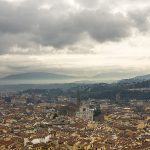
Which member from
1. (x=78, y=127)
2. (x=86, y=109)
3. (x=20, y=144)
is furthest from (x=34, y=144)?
(x=86, y=109)

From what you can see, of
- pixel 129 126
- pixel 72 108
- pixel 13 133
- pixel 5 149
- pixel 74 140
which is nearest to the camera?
pixel 5 149

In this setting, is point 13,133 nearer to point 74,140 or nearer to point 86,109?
point 74,140

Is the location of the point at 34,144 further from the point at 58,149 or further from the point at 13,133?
the point at 13,133

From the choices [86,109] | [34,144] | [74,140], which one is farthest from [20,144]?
[86,109]

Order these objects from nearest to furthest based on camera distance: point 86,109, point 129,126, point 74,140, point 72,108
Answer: point 74,140 → point 129,126 → point 86,109 → point 72,108

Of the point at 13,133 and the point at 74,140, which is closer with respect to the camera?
the point at 74,140

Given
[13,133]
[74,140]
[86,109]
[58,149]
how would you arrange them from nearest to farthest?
[58,149] < [74,140] < [13,133] < [86,109]

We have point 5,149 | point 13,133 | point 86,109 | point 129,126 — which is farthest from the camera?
point 86,109

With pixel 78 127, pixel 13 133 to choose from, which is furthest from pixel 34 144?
pixel 78 127
